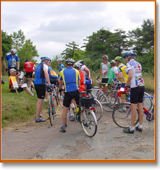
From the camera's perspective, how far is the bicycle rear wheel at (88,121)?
5.56m

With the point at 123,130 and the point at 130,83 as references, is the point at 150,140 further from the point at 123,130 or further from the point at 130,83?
the point at 130,83

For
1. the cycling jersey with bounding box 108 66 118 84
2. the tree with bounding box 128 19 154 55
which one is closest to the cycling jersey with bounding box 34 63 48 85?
the cycling jersey with bounding box 108 66 118 84

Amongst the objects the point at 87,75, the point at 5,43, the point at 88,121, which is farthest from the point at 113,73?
the point at 5,43

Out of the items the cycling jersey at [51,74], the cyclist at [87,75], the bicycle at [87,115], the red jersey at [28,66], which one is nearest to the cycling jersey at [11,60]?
the red jersey at [28,66]

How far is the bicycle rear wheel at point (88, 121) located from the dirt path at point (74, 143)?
14 cm

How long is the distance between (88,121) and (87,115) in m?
0.17

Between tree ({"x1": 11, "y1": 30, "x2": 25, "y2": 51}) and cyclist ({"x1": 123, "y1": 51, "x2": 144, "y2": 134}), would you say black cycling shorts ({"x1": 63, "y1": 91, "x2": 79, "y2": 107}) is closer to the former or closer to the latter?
cyclist ({"x1": 123, "y1": 51, "x2": 144, "y2": 134})

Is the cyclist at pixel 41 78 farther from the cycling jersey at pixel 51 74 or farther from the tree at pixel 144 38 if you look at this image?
the tree at pixel 144 38

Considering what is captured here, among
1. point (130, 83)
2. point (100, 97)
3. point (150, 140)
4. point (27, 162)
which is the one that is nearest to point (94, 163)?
point (27, 162)

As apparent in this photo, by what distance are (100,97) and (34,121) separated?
2.65 m

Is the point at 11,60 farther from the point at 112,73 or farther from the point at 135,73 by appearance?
the point at 135,73

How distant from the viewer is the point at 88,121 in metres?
5.79

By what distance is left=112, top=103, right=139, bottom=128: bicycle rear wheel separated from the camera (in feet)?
20.7

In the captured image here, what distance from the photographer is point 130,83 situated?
226 inches
